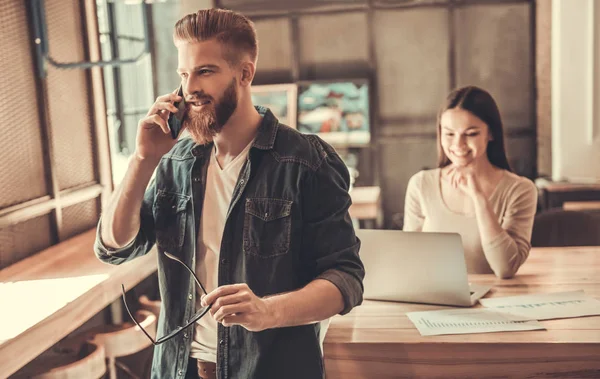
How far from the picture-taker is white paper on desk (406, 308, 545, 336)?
5.78 ft

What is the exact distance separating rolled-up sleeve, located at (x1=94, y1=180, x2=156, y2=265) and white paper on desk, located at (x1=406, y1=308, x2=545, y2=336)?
2.44ft

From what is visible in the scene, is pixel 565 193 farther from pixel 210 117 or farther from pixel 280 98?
pixel 210 117

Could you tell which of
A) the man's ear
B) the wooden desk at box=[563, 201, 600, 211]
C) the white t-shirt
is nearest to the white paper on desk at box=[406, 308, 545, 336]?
the white t-shirt

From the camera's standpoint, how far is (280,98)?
5.54 metres

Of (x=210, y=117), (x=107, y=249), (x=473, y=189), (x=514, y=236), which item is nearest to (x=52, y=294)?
(x=107, y=249)

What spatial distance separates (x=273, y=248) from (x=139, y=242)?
0.35 metres

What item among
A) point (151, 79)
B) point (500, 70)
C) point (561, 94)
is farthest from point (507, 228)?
point (151, 79)

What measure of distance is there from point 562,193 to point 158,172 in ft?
11.9

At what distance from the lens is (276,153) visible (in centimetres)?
157

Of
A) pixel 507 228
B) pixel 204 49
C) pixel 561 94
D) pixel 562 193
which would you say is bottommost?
pixel 562 193

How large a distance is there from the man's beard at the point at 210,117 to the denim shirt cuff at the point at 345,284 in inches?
16.2

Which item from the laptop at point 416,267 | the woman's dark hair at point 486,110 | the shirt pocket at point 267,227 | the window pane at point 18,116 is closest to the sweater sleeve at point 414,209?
the woman's dark hair at point 486,110

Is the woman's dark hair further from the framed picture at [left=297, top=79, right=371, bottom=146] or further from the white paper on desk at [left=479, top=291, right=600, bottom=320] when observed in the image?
the framed picture at [left=297, top=79, right=371, bottom=146]

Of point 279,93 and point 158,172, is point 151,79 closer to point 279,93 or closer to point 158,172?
point 279,93
